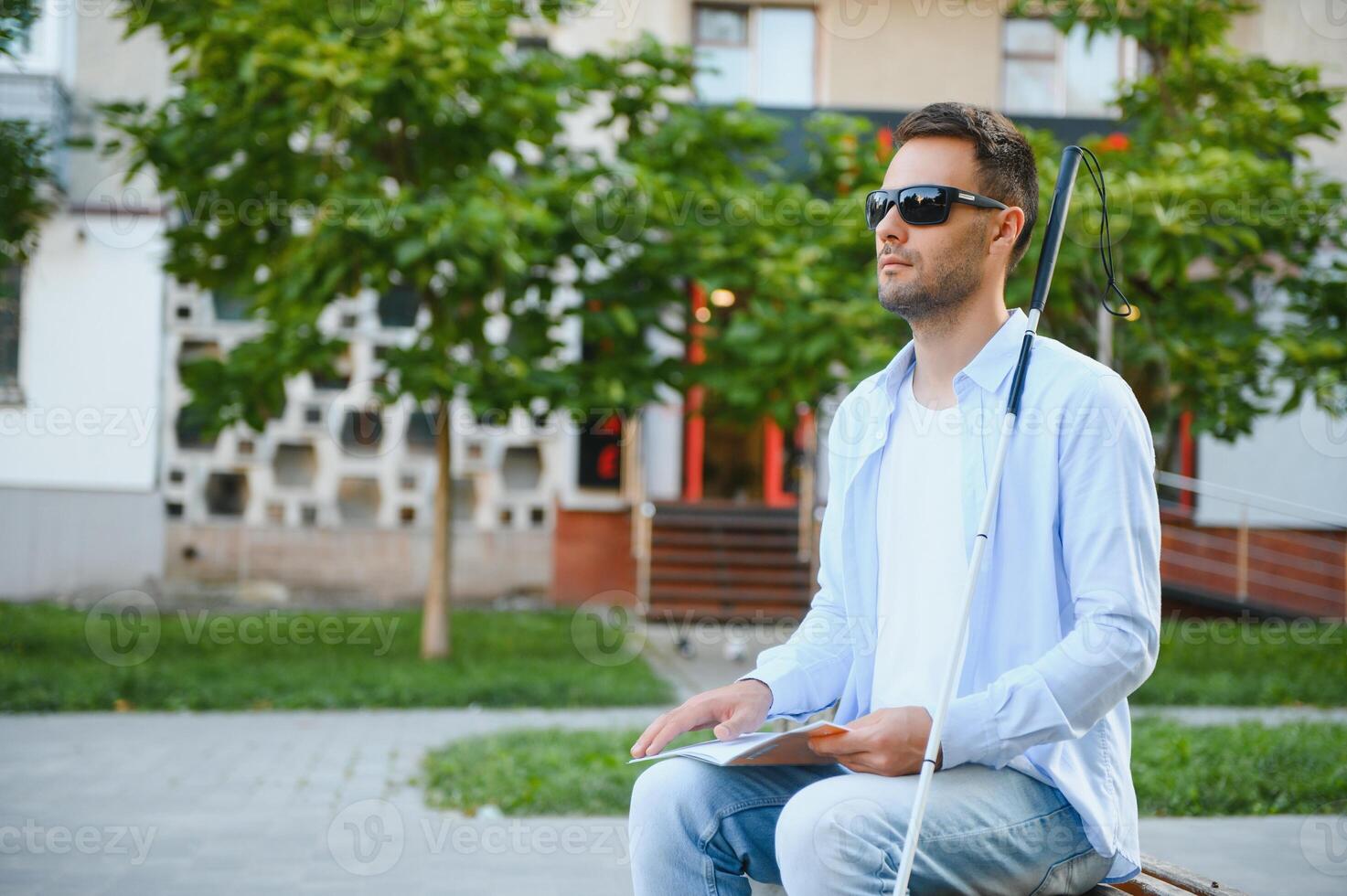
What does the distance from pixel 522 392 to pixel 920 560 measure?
7442 millimetres

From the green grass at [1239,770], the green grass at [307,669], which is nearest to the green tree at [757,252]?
the green grass at [307,669]

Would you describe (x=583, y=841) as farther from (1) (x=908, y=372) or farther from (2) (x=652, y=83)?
(2) (x=652, y=83)

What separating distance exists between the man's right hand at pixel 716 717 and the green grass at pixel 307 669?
6770mm

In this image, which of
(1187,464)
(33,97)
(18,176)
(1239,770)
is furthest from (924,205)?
(33,97)

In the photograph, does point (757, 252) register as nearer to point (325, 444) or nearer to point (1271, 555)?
point (325, 444)

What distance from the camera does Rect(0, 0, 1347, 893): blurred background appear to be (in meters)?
6.57

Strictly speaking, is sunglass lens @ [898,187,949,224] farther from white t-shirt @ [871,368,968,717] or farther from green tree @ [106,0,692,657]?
green tree @ [106,0,692,657]

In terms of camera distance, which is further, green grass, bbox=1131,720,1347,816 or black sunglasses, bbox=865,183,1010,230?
green grass, bbox=1131,720,1347,816

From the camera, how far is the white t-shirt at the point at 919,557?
7.52 feet

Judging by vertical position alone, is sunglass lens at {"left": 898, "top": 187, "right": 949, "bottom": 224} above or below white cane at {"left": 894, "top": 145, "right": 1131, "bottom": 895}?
above

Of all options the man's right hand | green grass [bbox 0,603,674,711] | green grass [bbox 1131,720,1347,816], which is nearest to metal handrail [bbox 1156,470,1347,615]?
green grass [bbox 0,603,674,711]

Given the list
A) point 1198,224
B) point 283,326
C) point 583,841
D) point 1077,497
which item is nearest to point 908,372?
point 1077,497

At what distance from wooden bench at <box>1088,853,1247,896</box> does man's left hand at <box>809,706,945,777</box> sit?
432 mm

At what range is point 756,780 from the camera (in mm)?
2355
